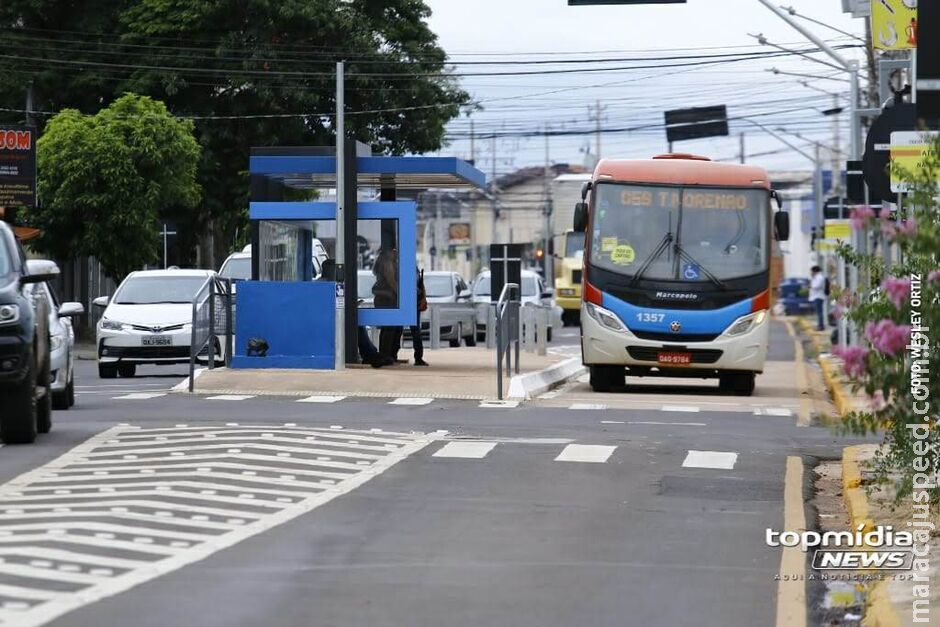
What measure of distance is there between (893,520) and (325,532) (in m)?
3.54

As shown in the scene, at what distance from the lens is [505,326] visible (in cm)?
2603

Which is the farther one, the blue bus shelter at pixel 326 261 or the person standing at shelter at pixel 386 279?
the person standing at shelter at pixel 386 279

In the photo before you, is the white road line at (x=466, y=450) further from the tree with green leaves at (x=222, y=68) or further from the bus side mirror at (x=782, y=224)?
the tree with green leaves at (x=222, y=68)

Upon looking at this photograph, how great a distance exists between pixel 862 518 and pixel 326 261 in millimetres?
17826

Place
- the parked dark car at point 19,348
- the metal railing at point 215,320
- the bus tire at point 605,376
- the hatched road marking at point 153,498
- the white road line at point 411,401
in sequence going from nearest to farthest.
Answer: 1. the hatched road marking at point 153,498
2. the parked dark car at point 19,348
3. the white road line at point 411,401
4. the metal railing at point 215,320
5. the bus tire at point 605,376

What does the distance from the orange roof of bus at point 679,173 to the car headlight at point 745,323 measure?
1.88 m

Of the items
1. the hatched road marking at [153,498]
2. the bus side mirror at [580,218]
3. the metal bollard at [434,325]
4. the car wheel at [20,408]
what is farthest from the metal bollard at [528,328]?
the car wheel at [20,408]

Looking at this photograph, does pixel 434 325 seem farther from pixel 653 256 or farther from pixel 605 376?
pixel 653 256

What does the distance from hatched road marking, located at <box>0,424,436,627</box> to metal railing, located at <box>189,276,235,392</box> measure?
891cm

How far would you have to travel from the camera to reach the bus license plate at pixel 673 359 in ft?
87.4

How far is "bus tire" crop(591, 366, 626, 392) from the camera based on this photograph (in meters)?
27.9

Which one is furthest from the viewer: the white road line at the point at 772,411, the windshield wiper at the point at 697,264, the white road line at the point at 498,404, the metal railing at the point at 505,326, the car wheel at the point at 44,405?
the windshield wiper at the point at 697,264

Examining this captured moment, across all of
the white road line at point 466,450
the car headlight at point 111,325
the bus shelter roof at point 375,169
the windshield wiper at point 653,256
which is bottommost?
the white road line at point 466,450

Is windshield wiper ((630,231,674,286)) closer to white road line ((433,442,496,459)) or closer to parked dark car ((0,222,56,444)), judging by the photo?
white road line ((433,442,496,459))
